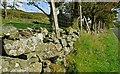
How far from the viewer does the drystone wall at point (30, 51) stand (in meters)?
5.47

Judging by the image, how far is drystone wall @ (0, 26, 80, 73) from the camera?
5.47 m

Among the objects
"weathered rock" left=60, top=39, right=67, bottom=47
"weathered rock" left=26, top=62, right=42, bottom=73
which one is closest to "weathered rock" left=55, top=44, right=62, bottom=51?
"weathered rock" left=60, top=39, right=67, bottom=47

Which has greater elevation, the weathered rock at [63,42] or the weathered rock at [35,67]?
the weathered rock at [63,42]

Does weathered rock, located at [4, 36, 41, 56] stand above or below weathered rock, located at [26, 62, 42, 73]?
above

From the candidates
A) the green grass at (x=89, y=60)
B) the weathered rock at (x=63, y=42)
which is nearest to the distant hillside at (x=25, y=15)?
the green grass at (x=89, y=60)

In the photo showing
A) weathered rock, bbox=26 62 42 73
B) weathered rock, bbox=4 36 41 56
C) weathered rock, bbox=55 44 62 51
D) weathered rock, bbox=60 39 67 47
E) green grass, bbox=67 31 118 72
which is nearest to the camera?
weathered rock, bbox=4 36 41 56

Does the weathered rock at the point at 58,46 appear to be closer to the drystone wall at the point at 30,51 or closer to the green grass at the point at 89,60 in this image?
the drystone wall at the point at 30,51

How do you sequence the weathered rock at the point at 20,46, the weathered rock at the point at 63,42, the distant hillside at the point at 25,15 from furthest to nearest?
the distant hillside at the point at 25,15
the weathered rock at the point at 63,42
the weathered rock at the point at 20,46

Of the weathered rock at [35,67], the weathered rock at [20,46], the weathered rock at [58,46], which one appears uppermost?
the weathered rock at [20,46]

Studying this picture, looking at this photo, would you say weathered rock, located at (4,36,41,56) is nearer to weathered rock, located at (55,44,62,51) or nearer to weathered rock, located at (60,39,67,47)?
weathered rock, located at (55,44,62,51)

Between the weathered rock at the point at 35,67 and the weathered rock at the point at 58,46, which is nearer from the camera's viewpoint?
the weathered rock at the point at 35,67

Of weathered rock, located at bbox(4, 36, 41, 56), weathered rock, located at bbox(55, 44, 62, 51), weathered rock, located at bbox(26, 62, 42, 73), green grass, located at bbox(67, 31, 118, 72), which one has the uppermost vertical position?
weathered rock, located at bbox(4, 36, 41, 56)

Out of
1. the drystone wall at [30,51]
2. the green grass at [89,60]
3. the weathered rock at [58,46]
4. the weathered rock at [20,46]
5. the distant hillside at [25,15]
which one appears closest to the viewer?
the drystone wall at [30,51]

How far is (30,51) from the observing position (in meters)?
6.23
